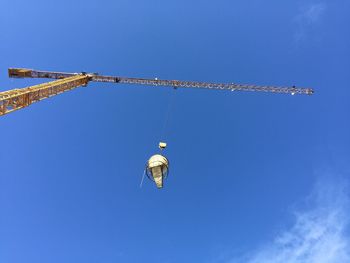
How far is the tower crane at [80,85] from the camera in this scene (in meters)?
26.3

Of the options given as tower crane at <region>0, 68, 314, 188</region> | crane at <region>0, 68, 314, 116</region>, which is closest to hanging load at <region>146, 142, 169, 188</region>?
tower crane at <region>0, 68, 314, 188</region>

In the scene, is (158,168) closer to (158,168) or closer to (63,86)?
(158,168)

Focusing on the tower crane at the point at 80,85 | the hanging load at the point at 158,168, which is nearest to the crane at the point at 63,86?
the tower crane at the point at 80,85

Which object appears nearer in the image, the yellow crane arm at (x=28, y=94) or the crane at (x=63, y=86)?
the yellow crane arm at (x=28, y=94)

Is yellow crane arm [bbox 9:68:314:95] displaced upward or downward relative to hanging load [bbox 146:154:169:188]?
upward

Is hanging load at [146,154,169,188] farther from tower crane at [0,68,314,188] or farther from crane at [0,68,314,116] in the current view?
crane at [0,68,314,116]

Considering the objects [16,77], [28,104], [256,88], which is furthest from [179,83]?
[28,104]

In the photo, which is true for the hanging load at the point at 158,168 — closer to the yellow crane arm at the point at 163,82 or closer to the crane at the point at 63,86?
the crane at the point at 63,86

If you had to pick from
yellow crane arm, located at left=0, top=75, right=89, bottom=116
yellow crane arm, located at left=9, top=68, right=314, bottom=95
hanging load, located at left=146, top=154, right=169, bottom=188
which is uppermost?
yellow crane arm, located at left=9, top=68, right=314, bottom=95

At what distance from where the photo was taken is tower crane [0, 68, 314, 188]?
2633 cm

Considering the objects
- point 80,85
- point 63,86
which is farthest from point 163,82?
point 63,86

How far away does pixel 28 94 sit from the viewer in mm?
38062

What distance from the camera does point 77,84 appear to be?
53.6 meters

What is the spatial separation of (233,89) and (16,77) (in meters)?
38.5
